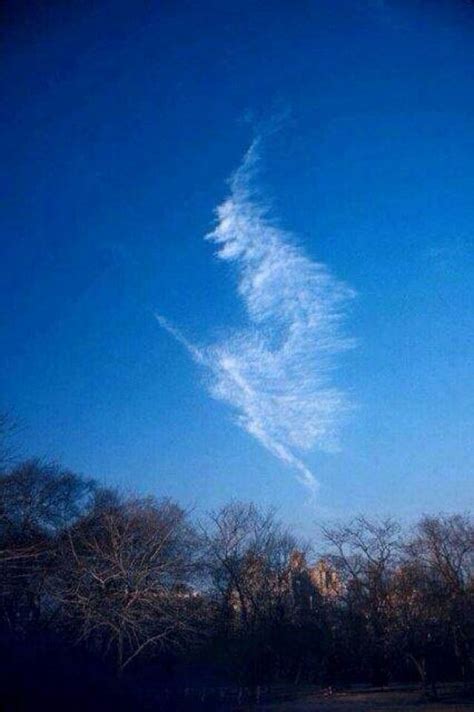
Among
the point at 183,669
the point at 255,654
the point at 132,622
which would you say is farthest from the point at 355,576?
the point at 132,622

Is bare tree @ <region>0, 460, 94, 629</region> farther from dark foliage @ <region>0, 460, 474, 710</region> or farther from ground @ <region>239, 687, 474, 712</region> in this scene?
ground @ <region>239, 687, 474, 712</region>

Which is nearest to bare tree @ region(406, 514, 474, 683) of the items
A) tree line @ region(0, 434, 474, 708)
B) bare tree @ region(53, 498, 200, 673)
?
tree line @ region(0, 434, 474, 708)

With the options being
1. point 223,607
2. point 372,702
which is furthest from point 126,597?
point 223,607

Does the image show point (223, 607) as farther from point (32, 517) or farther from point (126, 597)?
point (126, 597)

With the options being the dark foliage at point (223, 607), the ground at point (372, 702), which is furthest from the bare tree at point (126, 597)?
the ground at point (372, 702)

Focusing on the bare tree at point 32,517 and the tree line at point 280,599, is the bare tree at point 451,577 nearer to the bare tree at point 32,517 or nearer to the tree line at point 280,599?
the tree line at point 280,599

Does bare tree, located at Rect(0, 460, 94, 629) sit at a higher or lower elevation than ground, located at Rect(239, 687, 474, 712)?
higher

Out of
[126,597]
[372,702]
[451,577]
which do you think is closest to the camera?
[126,597]

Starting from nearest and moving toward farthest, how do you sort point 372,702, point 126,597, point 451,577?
1. point 126,597
2. point 372,702
3. point 451,577

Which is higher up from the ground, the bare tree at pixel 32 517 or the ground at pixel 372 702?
the bare tree at pixel 32 517

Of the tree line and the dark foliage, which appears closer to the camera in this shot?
the dark foliage

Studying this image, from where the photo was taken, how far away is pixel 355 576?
34688 mm

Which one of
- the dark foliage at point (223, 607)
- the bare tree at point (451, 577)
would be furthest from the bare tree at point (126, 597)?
the bare tree at point (451, 577)

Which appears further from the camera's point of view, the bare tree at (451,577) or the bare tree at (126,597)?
the bare tree at (451,577)
